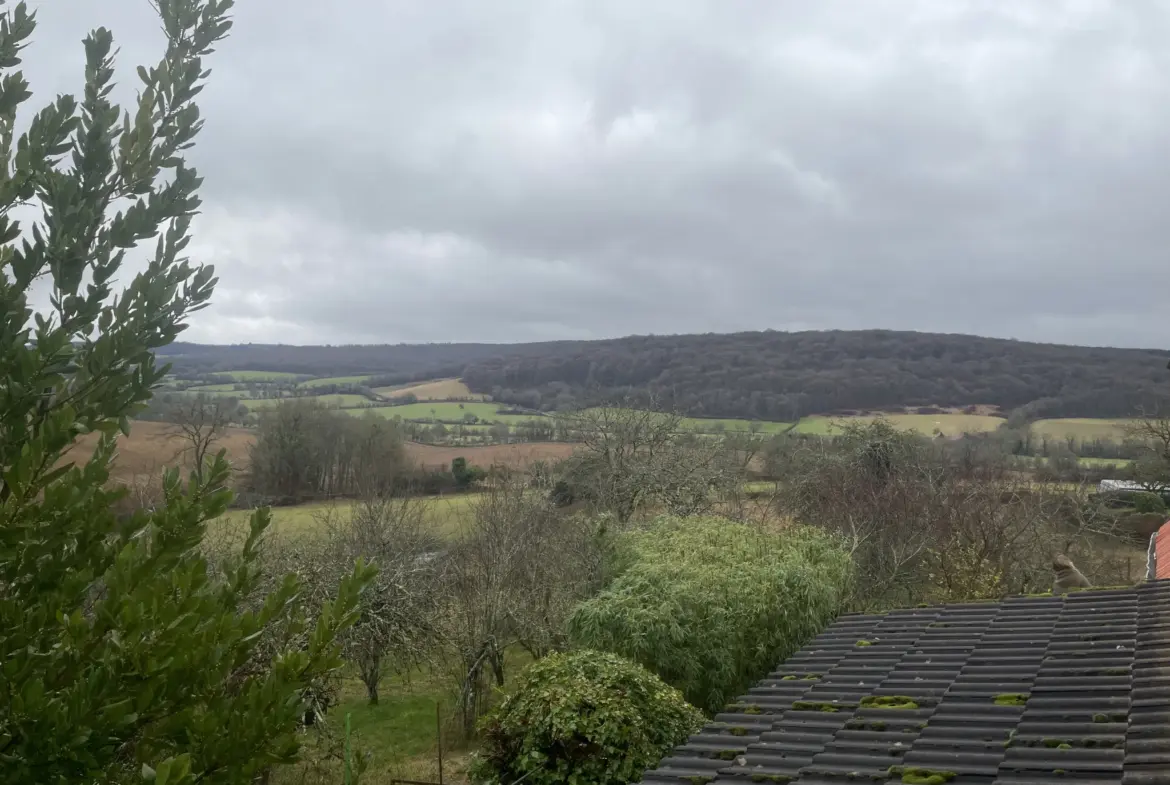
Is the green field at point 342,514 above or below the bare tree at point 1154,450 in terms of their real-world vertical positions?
below

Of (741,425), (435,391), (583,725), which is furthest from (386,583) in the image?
(435,391)

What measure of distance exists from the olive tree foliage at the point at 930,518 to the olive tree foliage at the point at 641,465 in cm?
295

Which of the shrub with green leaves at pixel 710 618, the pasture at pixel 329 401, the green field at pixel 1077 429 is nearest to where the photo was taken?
the shrub with green leaves at pixel 710 618

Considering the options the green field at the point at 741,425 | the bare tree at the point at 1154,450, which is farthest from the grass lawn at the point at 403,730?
the bare tree at the point at 1154,450

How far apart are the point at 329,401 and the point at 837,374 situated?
101 ft

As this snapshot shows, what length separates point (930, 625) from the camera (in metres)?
7.98

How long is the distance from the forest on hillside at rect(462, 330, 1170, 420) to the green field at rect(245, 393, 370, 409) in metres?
8.74

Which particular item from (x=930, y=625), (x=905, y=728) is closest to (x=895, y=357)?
(x=930, y=625)

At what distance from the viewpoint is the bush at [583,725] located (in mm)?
8164

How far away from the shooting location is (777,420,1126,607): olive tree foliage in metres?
18.6

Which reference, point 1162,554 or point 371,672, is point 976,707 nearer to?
point 1162,554

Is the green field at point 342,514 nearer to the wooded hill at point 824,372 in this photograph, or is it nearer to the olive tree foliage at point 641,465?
the olive tree foliage at point 641,465

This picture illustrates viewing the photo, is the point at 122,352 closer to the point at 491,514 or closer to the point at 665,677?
the point at 665,677

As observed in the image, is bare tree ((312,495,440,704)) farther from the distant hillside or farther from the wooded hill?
the distant hillside
